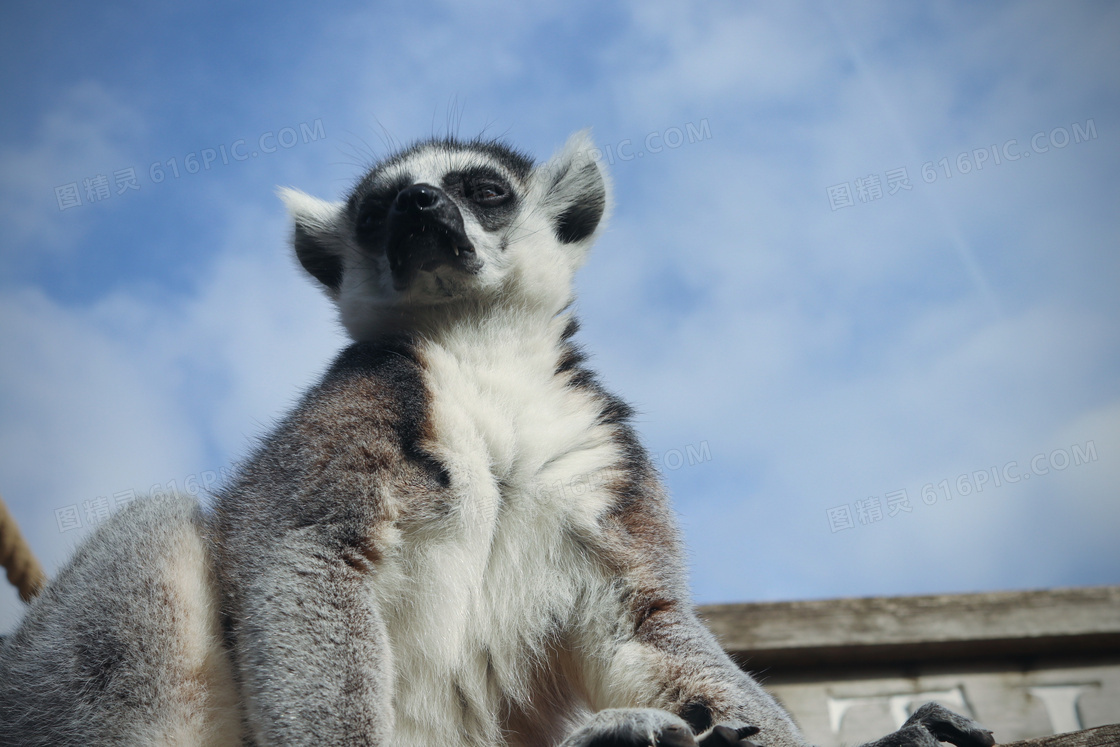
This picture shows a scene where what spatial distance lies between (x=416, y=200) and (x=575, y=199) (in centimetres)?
129

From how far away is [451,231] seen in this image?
14.3 feet

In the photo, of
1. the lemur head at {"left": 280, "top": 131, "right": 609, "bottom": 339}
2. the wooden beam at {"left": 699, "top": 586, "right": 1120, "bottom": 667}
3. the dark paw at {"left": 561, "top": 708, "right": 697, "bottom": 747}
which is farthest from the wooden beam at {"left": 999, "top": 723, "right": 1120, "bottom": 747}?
the lemur head at {"left": 280, "top": 131, "right": 609, "bottom": 339}

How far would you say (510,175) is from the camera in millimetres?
5254

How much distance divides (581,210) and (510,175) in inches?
20.9

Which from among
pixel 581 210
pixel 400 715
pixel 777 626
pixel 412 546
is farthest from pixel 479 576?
pixel 777 626

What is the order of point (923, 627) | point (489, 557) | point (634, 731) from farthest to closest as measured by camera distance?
point (923, 627) < point (489, 557) < point (634, 731)

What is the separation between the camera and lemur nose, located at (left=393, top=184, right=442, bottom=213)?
4.33 m

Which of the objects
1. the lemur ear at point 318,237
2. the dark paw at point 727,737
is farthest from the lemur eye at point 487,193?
the dark paw at point 727,737

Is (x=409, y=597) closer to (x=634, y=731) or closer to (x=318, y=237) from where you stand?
(x=634, y=731)

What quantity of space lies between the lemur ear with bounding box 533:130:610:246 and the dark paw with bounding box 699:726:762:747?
10.5 ft

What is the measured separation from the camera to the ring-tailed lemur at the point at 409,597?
9.71 ft

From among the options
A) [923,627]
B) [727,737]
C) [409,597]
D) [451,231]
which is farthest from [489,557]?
[923,627]

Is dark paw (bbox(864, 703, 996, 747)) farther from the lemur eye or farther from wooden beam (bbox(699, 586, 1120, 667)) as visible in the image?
the lemur eye

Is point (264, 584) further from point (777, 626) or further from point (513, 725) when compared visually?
point (777, 626)
